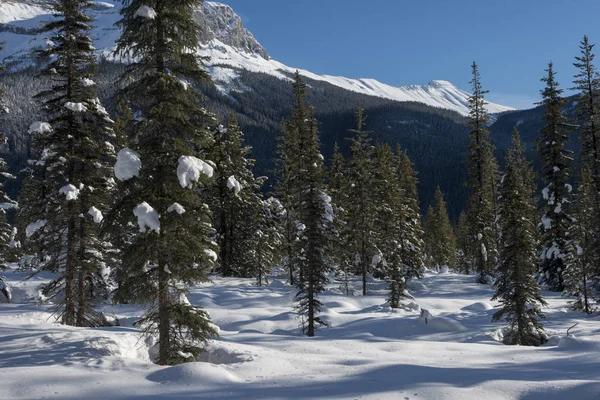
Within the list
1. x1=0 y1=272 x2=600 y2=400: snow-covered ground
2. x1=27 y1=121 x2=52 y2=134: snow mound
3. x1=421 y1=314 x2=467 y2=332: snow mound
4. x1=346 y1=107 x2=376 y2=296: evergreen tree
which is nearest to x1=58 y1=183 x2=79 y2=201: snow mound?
x1=27 y1=121 x2=52 y2=134: snow mound

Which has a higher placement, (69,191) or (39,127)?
(39,127)

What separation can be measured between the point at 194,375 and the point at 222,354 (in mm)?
3203

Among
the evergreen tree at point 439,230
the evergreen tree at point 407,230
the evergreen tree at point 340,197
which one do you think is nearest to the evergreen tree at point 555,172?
the evergreen tree at point 407,230

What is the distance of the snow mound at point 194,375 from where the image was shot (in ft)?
27.9

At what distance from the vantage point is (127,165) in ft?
33.7

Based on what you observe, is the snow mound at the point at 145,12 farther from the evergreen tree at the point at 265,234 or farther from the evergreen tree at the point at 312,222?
the evergreen tree at the point at 265,234

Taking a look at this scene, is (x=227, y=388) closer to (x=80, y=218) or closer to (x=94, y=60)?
(x=80, y=218)

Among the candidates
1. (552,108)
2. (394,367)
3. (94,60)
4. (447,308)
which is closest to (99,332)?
(394,367)

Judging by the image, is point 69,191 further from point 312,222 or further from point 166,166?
point 312,222

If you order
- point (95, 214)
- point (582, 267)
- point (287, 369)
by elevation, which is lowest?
point (287, 369)

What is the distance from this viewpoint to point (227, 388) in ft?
26.9

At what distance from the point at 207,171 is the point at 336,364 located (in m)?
6.27

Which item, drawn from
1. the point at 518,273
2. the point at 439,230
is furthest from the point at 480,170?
the point at 439,230

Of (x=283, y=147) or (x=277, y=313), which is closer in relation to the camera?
(x=277, y=313)
